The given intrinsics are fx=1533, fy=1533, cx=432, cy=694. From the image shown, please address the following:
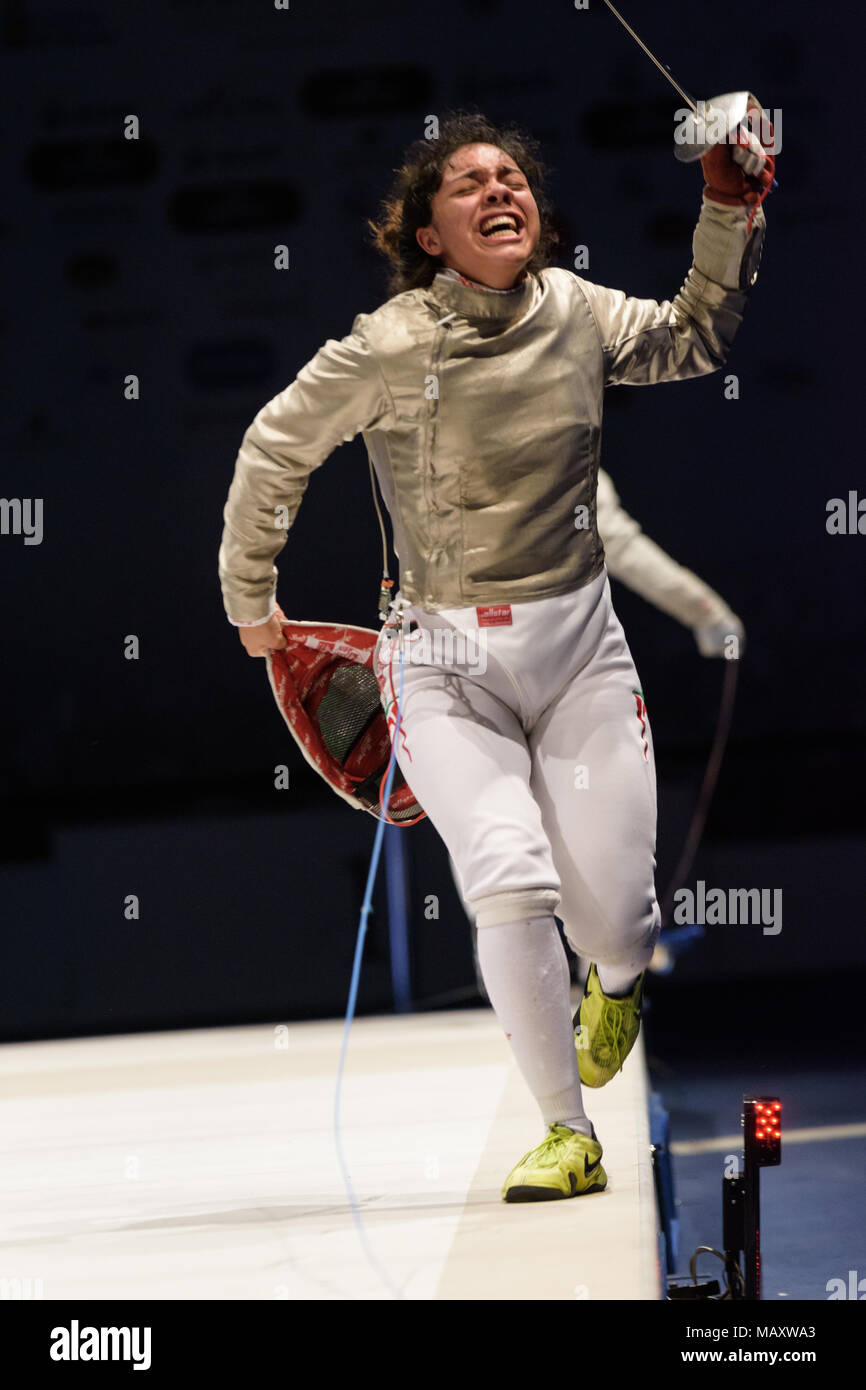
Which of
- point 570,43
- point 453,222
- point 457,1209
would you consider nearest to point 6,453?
point 570,43

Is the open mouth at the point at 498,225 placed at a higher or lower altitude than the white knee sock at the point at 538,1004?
higher

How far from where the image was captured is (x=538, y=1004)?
1554 mm

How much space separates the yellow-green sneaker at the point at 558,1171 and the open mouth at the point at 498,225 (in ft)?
3.15

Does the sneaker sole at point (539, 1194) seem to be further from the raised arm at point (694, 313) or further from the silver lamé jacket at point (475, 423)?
the raised arm at point (694, 313)

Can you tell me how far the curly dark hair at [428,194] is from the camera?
1770mm

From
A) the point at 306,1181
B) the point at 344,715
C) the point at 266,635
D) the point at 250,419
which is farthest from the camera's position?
the point at 250,419

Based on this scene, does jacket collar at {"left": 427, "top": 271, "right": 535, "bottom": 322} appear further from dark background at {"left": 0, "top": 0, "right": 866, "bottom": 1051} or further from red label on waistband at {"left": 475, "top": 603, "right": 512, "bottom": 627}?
dark background at {"left": 0, "top": 0, "right": 866, "bottom": 1051}

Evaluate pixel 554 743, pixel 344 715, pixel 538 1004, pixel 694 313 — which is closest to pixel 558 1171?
pixel 538 1004

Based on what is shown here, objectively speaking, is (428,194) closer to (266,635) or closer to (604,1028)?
(266,635)

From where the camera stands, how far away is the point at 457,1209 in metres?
1.52

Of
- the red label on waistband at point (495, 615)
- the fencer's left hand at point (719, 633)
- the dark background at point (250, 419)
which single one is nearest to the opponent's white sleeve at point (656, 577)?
the fencer's left hand at point (719, 633)

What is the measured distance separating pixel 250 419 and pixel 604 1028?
8.68ft
